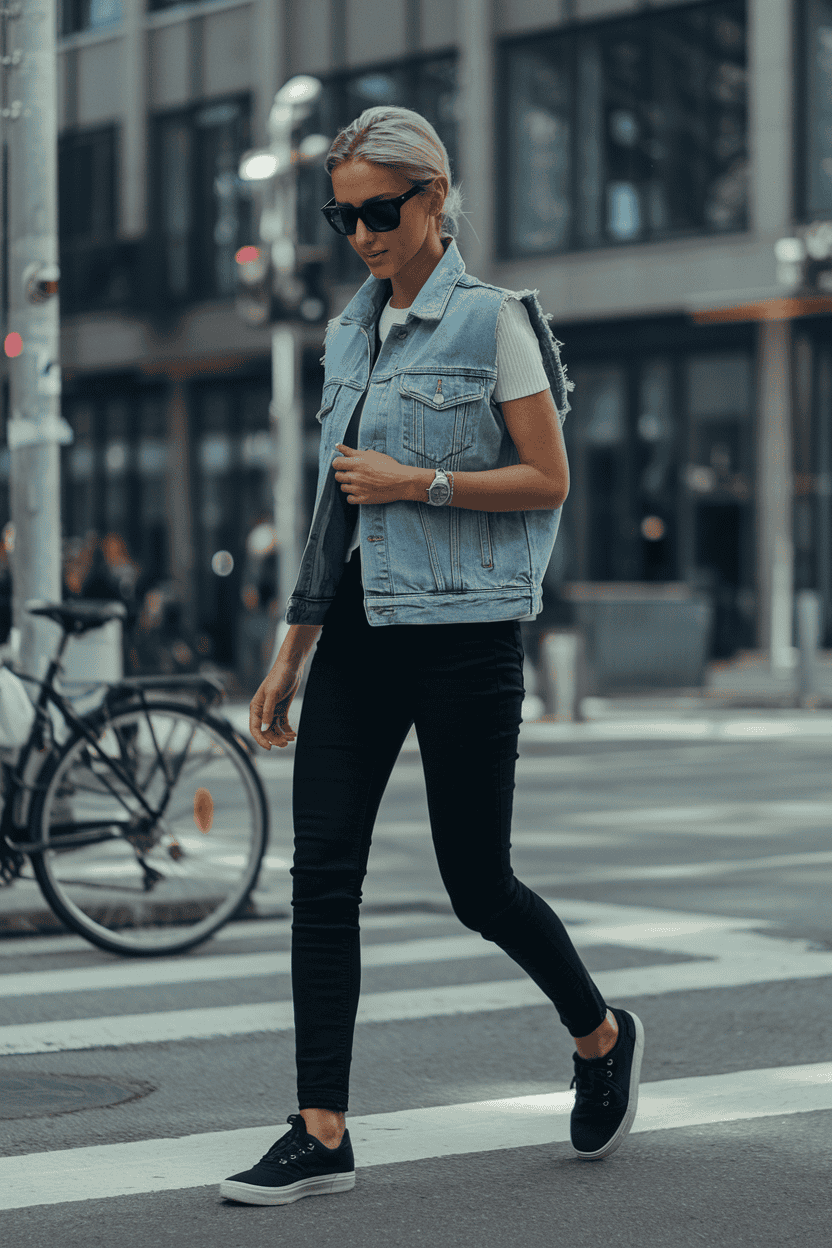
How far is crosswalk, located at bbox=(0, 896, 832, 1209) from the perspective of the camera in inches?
176

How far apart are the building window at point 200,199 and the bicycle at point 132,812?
2525 centimetres

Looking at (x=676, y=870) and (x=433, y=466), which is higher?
(x=433, y=466)

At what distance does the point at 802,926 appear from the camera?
7703 mm

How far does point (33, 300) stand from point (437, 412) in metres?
4.88

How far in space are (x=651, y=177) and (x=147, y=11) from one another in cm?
988

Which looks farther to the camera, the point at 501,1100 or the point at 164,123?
the point at 164,123

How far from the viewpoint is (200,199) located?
32.5 meters

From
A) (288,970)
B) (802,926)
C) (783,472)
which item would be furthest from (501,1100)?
(783,472)

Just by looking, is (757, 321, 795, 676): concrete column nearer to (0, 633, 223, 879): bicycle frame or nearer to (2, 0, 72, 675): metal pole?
(2, 0, 72, 675): metal pole

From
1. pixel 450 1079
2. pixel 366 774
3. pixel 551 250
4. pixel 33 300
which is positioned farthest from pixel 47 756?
pixel 551 250

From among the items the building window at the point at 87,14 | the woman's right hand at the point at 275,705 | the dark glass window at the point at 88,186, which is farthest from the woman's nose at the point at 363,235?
the building window at the point at 87,14

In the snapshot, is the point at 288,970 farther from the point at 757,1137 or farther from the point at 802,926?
the point at 757,1137

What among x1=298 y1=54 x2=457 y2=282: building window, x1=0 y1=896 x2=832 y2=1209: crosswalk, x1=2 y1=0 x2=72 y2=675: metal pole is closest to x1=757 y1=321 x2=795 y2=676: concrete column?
x1=298 y1=54 x2=457 y2=282: building window

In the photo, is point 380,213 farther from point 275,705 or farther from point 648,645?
point 648,645
